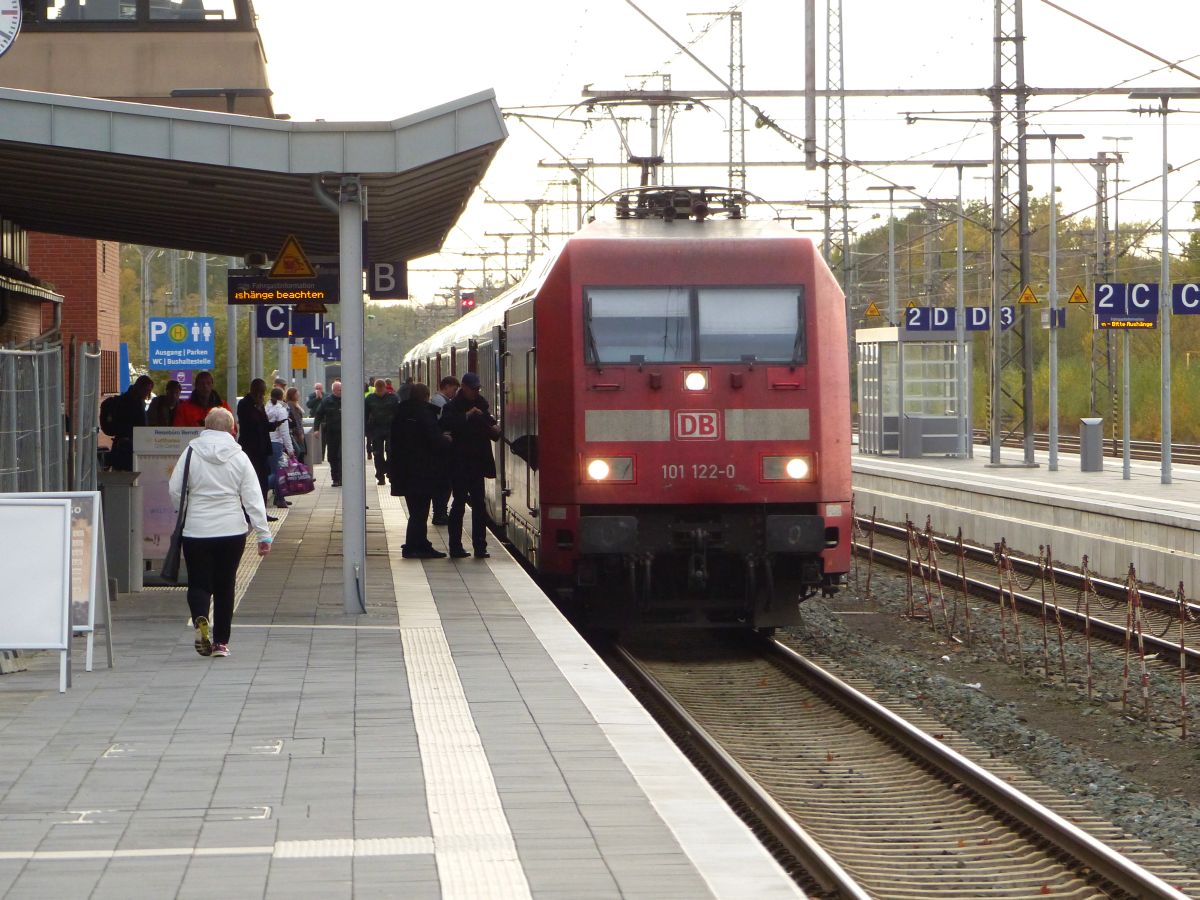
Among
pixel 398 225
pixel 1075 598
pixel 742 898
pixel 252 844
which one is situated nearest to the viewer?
pixel 742 898

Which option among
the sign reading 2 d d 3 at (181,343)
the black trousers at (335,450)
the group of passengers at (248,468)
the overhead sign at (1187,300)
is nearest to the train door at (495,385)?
the group of passengers at (248,468)

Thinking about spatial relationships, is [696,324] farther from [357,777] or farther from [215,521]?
[357,777]

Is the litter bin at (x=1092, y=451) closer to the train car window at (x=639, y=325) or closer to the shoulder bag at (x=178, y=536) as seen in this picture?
the train car window at (x=639, y=325)

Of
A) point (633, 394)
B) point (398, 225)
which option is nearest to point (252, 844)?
point (633, 394)

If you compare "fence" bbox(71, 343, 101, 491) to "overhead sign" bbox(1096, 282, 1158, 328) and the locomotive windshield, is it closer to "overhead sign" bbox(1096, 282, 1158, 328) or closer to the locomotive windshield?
the locomotive windshield

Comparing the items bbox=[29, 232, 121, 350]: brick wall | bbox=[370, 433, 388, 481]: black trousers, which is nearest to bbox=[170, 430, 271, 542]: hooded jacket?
bbox=[370, 433, 388, 481]: black trousers

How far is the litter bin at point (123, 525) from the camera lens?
13852 millimetres

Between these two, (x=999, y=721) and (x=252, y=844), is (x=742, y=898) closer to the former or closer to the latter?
(x=252, y=844)

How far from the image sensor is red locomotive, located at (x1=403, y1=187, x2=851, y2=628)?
42.5 feet

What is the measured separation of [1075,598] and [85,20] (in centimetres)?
1665

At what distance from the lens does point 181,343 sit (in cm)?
3028

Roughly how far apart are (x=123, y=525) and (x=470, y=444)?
3.69 meters

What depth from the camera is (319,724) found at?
8.28 m

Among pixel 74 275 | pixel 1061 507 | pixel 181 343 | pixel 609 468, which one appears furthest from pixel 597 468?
pixel 74 275
